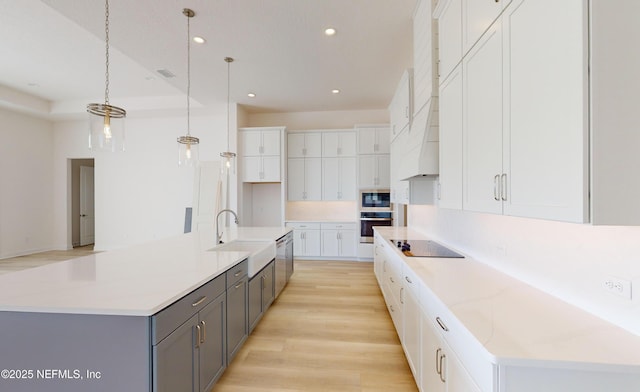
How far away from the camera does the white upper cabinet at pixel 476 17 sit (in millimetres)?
1413

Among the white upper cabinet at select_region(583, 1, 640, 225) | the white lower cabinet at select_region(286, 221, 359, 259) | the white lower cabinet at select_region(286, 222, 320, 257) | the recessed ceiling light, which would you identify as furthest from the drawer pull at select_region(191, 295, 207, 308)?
the white lower cabinet at select_region(286, 222, 320, 257)

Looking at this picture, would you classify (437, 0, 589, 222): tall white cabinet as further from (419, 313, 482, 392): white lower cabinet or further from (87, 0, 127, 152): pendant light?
(87, 0, 127, 152): pendant light

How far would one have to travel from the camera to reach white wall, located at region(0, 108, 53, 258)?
583cm

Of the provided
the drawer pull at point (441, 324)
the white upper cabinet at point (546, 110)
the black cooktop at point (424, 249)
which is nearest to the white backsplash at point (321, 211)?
the black cooktop at point (424, 249)

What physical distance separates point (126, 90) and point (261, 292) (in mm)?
5229

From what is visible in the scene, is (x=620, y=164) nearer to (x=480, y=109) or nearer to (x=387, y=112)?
(x=480, y=109)

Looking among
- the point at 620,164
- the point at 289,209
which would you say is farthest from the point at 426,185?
the point at 289,209

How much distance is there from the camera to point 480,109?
1566 mm

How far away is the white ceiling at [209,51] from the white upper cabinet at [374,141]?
64 centimetres

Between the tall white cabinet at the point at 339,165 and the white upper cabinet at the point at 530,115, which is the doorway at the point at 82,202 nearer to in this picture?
the tall white cabinet at the point at 339,165

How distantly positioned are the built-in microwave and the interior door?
7.72 metres

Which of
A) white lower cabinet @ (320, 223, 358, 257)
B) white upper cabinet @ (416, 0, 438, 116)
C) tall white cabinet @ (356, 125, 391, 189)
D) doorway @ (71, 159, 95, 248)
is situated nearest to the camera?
white upper cabinet @ (416, 0, 438, 116)

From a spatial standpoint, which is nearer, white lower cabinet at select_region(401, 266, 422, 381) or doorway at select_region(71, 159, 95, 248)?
white lower cabinet at select_region(401, 266, 422, 381)

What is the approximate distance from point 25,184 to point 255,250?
7.14m
